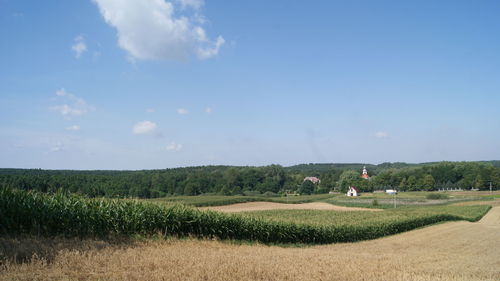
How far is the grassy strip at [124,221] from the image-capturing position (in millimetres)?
11195

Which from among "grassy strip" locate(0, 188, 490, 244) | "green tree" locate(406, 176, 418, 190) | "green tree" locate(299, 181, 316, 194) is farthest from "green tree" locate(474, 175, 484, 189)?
"grassy strip" locate(0, 188, 490, 244)

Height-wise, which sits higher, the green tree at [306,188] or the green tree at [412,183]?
the green tree at [412,183]

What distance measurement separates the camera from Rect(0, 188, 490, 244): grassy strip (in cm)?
1120

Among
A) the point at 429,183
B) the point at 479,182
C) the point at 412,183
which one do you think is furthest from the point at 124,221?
the point at 479,182

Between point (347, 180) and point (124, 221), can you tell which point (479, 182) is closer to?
point (347, 180)

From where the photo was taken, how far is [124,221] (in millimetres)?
14352

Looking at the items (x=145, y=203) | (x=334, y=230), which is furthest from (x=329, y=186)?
(x=145, y=203)

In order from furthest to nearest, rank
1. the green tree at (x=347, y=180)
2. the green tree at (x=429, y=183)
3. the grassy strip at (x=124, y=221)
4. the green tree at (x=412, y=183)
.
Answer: the green tree at (x=347, y=180), the green tree at (x=412, y=183), the green tree at (x=429, y=183), the grassy strip at (x=124, y=221)

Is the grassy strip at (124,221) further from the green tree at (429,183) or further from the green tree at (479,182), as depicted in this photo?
the green tree at (479,182)


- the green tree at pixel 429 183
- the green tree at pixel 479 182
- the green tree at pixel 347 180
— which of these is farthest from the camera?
the green tree at pixel 347 180

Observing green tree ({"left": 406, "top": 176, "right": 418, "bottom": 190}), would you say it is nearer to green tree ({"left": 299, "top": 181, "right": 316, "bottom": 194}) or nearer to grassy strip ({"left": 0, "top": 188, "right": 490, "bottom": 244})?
green tree ({"left": 299, "top": 181, "right": 316, "bottom": 194})

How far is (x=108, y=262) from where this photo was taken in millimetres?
8617

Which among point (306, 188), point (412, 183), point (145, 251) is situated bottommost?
point (306, 188)

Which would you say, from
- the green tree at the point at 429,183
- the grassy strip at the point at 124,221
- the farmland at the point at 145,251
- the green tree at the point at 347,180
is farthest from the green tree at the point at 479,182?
the grassy strip at the point at 124,221
